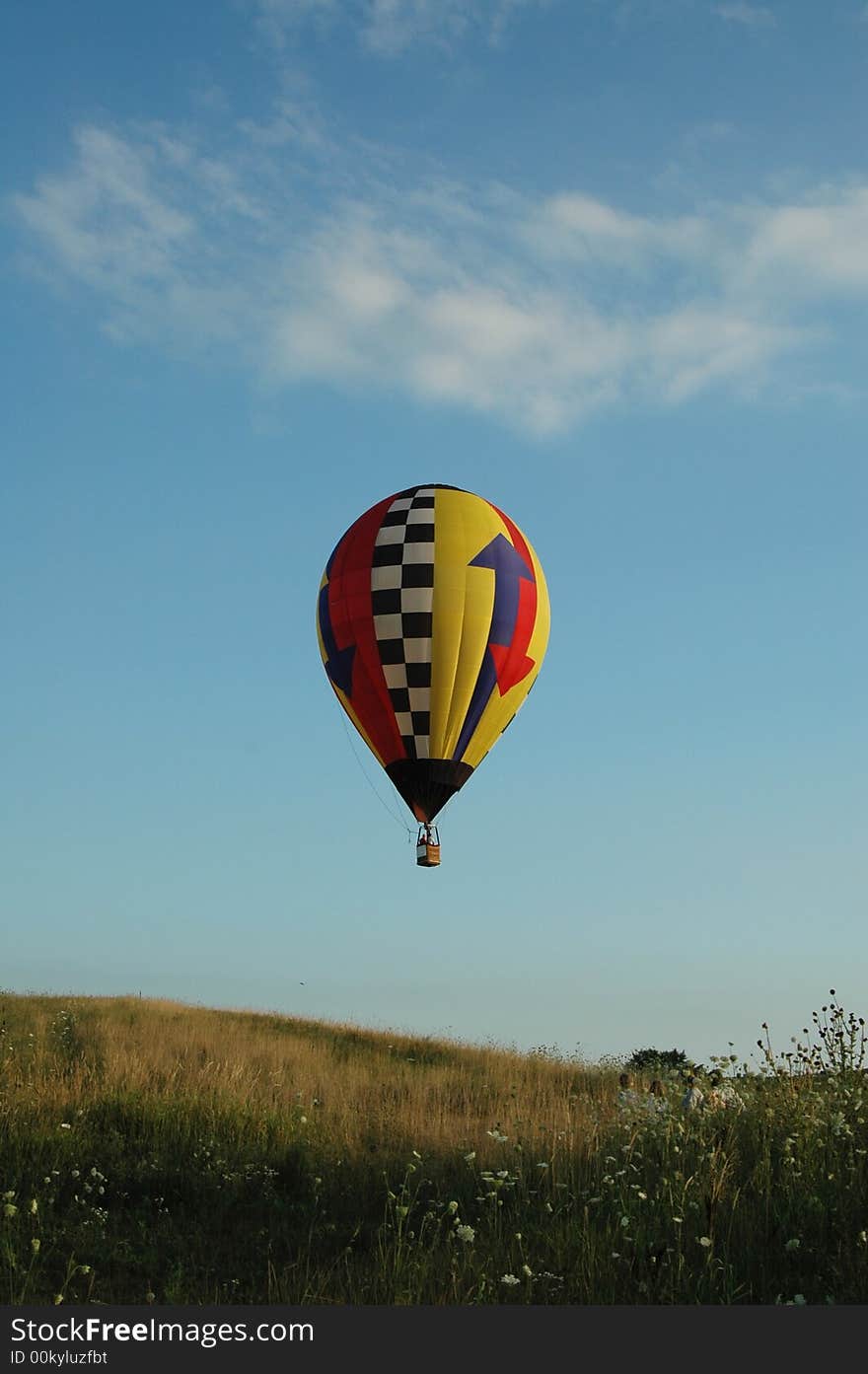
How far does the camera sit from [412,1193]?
10.7m

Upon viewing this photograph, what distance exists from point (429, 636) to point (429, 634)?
0.04 m

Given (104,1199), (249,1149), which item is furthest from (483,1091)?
(104,1199)

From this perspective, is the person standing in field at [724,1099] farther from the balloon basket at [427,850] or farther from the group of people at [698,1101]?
the balloon basket at [427,850]

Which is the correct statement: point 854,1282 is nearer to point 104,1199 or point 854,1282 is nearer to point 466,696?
point 104,1199

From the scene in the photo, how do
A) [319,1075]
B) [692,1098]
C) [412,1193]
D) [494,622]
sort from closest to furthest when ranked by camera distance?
[412,1193], [692,1098], [319,1075], [494,622]

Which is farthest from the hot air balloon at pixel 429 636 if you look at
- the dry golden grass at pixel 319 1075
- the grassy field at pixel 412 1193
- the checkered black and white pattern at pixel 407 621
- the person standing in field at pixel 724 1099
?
the person standing in field at pixel 724 1099

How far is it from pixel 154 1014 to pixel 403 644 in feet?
32.1

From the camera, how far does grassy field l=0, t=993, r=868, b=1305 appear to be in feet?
25.8

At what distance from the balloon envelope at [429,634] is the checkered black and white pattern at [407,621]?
20mm

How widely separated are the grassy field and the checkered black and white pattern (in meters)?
8.73

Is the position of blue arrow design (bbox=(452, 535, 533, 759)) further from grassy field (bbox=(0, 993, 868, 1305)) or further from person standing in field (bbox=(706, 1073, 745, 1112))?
person standing in field (bbox=(706, 1073, 745, 1112))

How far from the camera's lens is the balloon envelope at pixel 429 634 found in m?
23.4

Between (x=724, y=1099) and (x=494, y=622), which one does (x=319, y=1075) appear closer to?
(x=724, y=1099)

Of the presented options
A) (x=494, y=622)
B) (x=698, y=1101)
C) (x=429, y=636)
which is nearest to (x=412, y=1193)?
(x=698, y=1101)
